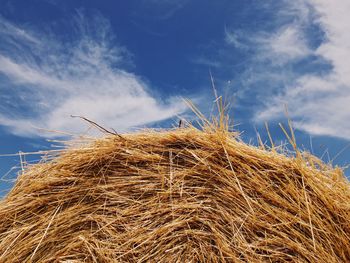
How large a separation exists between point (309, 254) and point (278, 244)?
0.38 ft

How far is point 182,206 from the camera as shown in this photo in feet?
6.23

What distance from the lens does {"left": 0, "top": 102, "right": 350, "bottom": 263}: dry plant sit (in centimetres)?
184

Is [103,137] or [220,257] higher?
[103,137]

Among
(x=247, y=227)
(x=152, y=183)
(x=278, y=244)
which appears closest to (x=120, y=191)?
(x=152, y=183)

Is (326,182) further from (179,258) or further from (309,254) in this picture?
(179,258)

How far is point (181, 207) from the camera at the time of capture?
191 centimetres

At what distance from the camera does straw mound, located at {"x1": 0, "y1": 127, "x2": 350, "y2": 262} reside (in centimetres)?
183

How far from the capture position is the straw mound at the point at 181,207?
1.83 metres

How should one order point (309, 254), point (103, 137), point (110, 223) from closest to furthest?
point (309, 254)
point (110, 223)
point (103, 137)

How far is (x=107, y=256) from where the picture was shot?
1857 mm

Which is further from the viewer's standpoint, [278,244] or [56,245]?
[56,245]

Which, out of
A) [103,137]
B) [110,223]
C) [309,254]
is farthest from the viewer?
[103,137]

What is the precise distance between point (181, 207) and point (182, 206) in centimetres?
1

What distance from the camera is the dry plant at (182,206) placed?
1836mm
